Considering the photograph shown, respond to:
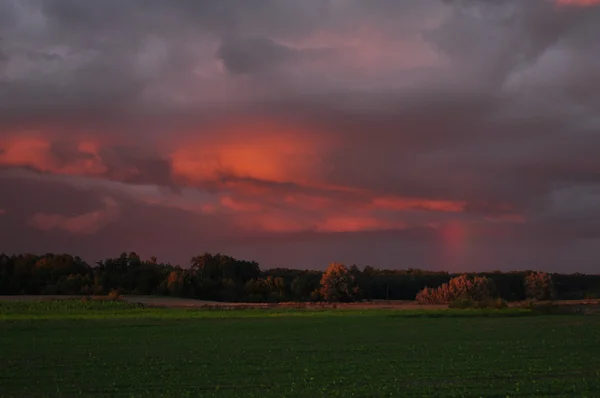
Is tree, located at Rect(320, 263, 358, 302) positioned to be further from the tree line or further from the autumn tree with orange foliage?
the autumn tree with orange foliage

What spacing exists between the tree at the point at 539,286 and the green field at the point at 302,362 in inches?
4397

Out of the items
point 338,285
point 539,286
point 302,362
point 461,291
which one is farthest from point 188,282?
point 302,362

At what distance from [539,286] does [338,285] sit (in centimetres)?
5295

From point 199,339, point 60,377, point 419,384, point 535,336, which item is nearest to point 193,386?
point 60,377

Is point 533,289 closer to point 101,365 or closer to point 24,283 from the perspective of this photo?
point 24,283

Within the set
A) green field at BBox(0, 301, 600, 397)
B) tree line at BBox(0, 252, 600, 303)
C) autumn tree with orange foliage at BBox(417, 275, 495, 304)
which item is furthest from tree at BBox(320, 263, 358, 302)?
green field at BBox(0, 301, 600, 397)

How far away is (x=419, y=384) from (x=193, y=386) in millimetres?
8589

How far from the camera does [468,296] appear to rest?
13138 centimetres

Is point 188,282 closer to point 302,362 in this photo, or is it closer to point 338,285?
point 338,285

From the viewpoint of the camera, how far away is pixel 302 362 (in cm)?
3409

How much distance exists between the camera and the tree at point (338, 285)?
497 ft

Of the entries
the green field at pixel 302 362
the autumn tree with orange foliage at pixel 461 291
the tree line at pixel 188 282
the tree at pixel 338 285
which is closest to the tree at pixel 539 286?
the tree line at pixel 188 282

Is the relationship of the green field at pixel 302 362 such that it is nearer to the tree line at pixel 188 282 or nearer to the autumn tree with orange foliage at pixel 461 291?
the autumn tree with orange foliage at pixel 461 291

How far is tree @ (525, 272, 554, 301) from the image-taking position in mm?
166375
